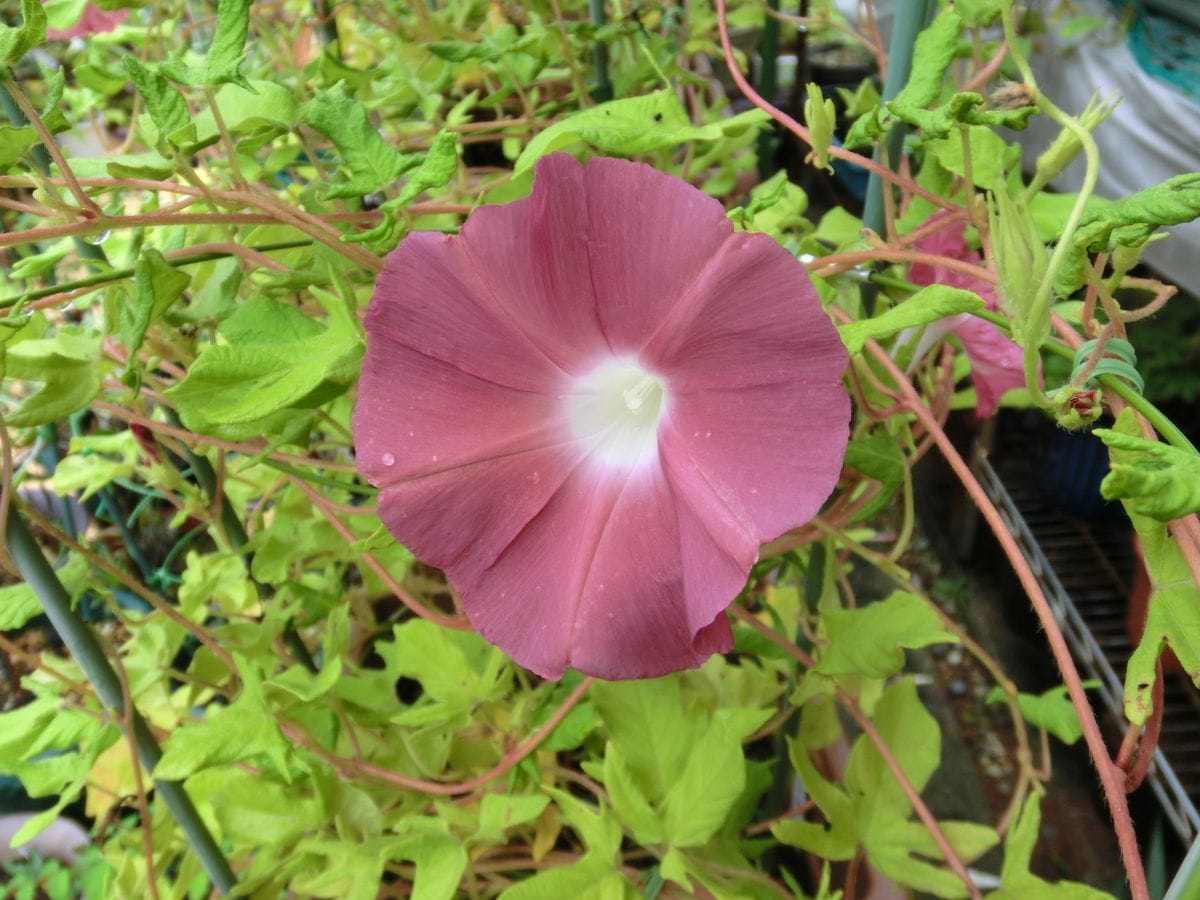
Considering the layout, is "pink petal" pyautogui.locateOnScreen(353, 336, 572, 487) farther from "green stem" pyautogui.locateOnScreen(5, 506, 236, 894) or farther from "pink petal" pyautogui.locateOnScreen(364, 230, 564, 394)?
"green stem" pyautogui.locateOnScreen(5, 506, 236, 894)

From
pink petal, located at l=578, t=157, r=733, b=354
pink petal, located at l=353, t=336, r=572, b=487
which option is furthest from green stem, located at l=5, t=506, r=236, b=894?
pink petal, located at l=578, t=157, r=733, b=354

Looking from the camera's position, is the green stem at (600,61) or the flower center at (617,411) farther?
the green stem at (600,61)

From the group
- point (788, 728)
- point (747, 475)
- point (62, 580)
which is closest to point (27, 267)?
point (62, 580)

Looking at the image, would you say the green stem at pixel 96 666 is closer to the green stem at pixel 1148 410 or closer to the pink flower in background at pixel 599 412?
the pink flower in background at pixel 599 412

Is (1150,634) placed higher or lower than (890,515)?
higher

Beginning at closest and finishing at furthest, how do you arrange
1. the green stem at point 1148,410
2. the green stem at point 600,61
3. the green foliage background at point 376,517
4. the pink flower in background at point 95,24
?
the green stem at point 1148,410 < the green foliage background at point 376,517 < the green stem at point 600,61 < the pink flower in background at point 95,24

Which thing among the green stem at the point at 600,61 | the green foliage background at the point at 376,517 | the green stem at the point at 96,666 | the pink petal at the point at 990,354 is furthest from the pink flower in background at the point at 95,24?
the pink petal at the point at 990,354

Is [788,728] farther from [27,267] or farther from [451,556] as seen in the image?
[27,267]

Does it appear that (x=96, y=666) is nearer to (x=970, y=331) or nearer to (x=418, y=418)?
(x=418, y=418)
